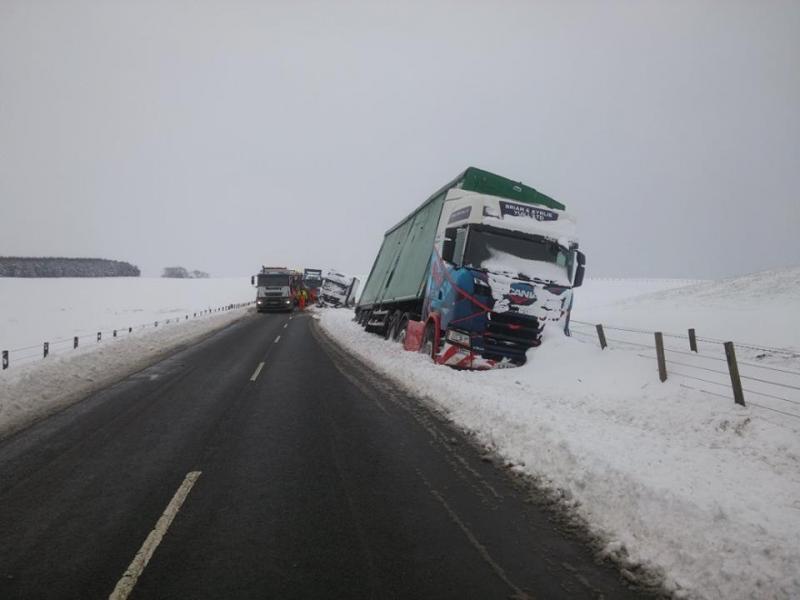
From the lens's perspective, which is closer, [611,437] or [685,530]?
[685,530]

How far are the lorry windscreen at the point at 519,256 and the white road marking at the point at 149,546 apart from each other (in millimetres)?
7327

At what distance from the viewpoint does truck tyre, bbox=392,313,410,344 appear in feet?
45.9

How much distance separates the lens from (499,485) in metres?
4.52

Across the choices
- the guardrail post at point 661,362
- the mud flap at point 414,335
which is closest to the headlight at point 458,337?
the mud flap at point 414,335

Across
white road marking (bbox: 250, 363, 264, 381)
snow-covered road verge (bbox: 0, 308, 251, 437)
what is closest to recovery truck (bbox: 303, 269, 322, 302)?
snow-covered road verge (bbox: 0, 308, 251, 437)

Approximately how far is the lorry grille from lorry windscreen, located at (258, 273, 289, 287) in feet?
86.9

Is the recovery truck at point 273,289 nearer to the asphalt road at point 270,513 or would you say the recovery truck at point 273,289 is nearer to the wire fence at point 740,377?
the asphalt road at point 270,513

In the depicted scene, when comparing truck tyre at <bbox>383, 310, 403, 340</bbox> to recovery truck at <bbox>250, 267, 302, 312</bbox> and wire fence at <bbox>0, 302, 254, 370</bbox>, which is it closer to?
wire fence at <bbox>0, 302, 254, 370</bbox>

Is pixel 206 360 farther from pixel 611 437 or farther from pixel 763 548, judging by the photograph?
pixel 763 548

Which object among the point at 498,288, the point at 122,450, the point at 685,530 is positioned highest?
the point at 498,288

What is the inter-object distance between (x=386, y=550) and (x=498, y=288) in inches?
277

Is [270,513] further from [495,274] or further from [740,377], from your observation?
[740,377]

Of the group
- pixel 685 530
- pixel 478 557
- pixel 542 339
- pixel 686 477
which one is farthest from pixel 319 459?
pixel 542 339

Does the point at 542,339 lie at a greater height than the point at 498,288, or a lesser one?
lesser
